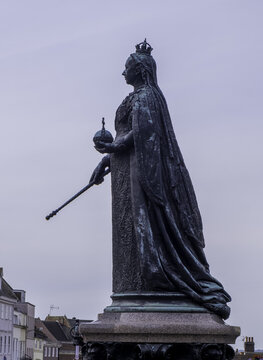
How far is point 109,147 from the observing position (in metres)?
12.6

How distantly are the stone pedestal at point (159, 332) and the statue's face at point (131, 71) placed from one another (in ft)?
10.2

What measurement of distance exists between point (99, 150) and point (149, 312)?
2.50m

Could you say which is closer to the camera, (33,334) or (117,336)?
(117,336)

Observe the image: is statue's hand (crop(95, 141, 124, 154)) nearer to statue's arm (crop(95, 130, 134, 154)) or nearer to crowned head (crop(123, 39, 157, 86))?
statue's arm (crop(95, 130, 134, 154))

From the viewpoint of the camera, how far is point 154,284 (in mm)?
11797

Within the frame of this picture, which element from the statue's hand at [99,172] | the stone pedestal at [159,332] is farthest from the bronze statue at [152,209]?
the statue's hand at [99,172]

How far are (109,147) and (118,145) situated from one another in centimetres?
14

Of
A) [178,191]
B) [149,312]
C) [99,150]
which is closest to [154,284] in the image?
[149,312]

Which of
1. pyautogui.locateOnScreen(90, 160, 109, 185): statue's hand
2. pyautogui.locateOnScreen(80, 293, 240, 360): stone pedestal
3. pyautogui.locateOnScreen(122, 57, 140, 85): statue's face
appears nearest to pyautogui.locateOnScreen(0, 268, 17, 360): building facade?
pyautogui.locateOnScreen(90, 160, 109, 185): statue's hand

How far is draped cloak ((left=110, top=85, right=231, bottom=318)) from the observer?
11852 mm

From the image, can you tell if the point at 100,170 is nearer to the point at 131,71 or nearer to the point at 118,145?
the point at 118,145

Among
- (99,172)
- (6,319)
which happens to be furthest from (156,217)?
(6,319)

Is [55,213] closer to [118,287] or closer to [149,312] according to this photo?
[118,287]

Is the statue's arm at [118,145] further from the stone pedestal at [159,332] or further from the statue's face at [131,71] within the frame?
the stone pedestal at [159,332]
